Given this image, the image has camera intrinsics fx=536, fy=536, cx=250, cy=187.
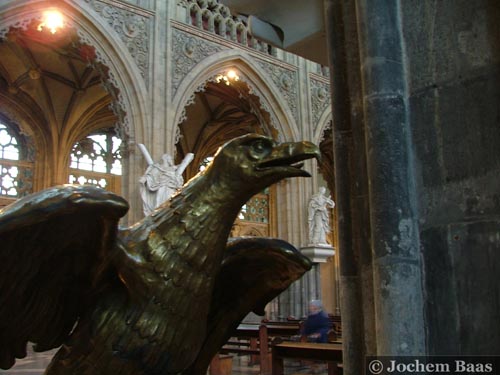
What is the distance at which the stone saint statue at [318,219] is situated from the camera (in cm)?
1273

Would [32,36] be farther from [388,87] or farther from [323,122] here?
[388,87]

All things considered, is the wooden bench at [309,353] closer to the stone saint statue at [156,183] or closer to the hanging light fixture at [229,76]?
the stone saint statue at [156,183]

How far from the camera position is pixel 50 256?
1463mm

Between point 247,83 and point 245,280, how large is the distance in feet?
37.2

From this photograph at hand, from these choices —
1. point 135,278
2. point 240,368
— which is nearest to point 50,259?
point 135,278

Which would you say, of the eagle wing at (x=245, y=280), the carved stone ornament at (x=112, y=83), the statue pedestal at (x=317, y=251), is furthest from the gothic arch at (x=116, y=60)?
the eagle wing at (x=245, y=280)

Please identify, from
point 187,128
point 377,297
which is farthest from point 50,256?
point 187,128

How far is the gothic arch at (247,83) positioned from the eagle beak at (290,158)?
9.75 metres

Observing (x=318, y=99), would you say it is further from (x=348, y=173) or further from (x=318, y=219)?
(x=348, y=173)

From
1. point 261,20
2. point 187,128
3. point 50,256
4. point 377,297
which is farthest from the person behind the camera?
point 187,128

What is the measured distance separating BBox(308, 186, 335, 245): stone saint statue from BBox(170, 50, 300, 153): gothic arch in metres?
1.65

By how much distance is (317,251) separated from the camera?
12.6 m

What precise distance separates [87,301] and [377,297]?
0.87m

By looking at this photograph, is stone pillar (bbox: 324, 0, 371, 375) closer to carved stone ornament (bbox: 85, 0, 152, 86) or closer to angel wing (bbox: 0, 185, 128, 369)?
angel wing (bbox: 0, 185, 128, 369)
